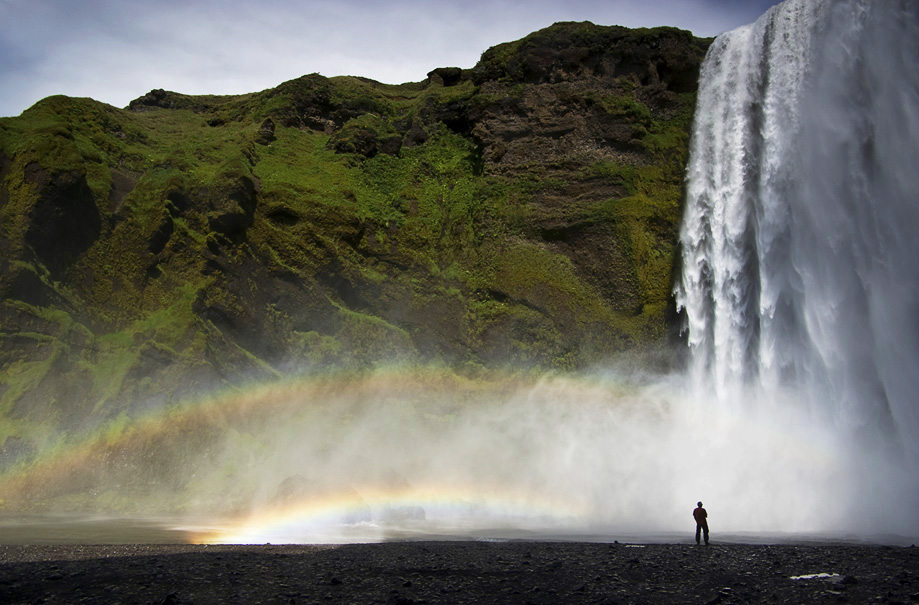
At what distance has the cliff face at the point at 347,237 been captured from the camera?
1307 inches

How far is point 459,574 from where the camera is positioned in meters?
13.5

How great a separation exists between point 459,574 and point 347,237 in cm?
2919

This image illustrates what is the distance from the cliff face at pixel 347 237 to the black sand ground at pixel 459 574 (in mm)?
17905

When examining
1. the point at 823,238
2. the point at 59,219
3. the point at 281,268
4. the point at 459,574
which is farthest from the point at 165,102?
the point at 459,574

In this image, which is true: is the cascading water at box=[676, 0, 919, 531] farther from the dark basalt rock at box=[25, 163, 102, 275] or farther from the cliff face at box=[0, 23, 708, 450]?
the dark basalt rock at box=[25, 163, 102, 275]

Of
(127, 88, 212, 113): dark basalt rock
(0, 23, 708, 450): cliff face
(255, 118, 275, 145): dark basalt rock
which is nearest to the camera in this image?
(0, 23, 708, 450): cliff face

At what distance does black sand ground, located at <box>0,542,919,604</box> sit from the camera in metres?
11.2

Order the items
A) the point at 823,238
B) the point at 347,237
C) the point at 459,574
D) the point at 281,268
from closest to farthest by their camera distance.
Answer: the point at 459,574
the point at 823,238
the point at 281,268
the point at 347,237

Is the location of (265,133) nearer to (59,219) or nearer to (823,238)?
(59,219)

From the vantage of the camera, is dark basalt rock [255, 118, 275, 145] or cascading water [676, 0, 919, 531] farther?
dark basalt rock [255, 118, 275, 145]

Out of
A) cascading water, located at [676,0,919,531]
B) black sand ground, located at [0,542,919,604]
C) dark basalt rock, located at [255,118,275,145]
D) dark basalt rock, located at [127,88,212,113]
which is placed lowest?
black sand ground, located at [0,542,919,604]

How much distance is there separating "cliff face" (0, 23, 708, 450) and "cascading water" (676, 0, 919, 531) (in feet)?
15.1

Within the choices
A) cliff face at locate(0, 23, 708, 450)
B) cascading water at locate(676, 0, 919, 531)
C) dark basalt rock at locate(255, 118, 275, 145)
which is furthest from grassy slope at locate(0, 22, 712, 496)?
cascading water at locate(676, 0, 919, 531)

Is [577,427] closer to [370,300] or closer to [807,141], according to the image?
[370,300]
